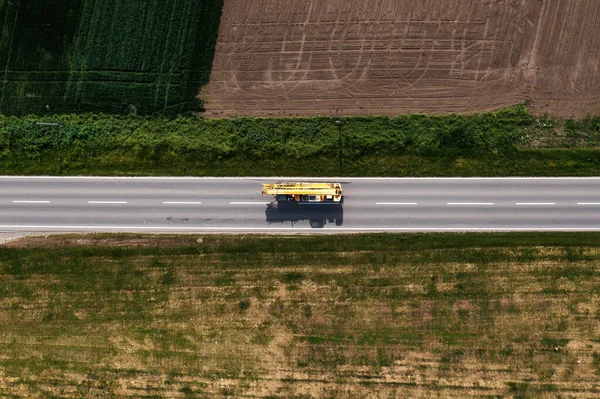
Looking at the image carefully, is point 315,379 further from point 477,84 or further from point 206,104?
point 477,84

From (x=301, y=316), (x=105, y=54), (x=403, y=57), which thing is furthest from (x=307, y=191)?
(x=105, y=54)

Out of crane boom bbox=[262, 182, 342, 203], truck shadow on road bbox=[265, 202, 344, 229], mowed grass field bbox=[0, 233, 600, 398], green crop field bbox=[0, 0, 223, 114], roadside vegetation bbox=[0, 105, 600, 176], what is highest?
green crop field bbox=[0, 0, 223, 114]

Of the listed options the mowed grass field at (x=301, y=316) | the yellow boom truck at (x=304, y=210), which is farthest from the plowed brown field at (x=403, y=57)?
the mowed grass field at (x=301, y=316)

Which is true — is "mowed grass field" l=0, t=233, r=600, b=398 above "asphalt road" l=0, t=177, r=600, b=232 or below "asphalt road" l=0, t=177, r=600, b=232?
below

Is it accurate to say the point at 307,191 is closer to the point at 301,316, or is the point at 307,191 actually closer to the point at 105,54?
the point at 301,316

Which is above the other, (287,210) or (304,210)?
(304,210)

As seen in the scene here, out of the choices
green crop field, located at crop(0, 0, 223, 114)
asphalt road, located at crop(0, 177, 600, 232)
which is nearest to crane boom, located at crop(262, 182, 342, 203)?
asphalt road, located at crop(0, 177, 600, 232)

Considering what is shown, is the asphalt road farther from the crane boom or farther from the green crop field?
the green crop field
